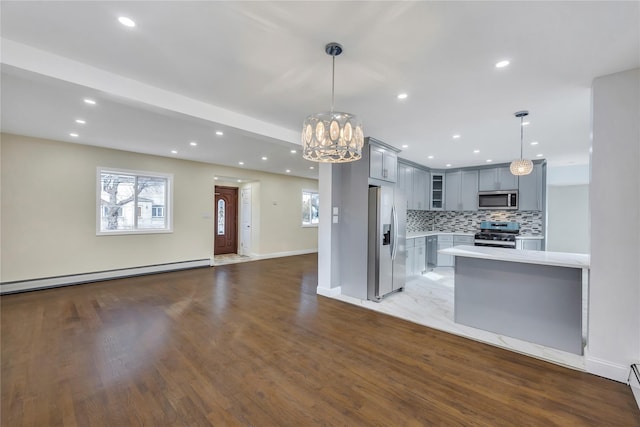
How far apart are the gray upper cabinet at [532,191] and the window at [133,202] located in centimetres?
827

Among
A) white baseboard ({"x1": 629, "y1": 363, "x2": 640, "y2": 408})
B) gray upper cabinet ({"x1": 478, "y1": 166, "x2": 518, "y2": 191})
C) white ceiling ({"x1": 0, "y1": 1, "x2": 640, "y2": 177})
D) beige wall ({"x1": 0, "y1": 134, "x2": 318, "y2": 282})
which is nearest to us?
white ceiling ({"x1": 0, "y1": 1, "x2": 640, "y2": 177})

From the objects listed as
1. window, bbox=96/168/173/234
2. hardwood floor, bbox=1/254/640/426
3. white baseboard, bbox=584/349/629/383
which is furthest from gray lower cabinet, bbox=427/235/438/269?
window, bbox=96/168/173/234

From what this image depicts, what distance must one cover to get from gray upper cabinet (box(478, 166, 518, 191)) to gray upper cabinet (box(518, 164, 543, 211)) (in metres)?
0.19

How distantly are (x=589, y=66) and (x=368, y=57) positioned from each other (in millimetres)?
1916

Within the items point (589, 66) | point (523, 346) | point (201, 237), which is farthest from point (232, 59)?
point (201, 237)

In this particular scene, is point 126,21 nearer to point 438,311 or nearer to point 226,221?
point 438,311

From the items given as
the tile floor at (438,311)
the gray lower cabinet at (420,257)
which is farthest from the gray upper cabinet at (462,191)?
the tile floor at (438,311)

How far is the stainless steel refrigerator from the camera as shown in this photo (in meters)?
4.30

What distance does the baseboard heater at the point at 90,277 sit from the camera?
4658 millimetres

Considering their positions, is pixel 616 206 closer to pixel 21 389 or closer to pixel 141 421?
pixel 141 421

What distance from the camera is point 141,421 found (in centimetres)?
179

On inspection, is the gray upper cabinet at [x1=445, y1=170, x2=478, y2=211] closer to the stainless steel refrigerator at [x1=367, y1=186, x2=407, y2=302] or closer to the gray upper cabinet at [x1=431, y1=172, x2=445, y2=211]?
the gray upper cabinet at [x1=431, y1=172, x2=445, y2=211]

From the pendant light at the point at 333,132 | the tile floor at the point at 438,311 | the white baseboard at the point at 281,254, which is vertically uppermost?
the pendant light at the point at 333,132

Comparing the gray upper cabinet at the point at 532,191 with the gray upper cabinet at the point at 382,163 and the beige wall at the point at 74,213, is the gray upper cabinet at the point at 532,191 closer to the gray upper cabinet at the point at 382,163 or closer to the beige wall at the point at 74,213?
the gray upper cabinet at the point at 382,163
